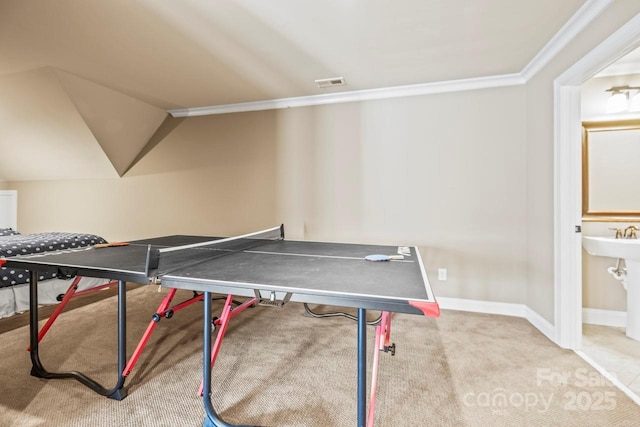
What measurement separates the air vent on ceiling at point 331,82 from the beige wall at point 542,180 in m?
1.71

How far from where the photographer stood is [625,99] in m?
2.69

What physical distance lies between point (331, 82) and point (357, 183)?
3.51 ft

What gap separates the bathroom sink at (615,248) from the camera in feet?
7.69

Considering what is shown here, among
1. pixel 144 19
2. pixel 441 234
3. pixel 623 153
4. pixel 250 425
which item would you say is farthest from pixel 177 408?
pixel 623 153

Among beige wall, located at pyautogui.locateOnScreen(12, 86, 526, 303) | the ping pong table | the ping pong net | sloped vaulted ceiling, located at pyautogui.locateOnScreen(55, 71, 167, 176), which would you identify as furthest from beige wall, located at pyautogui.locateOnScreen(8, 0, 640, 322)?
the ping pong table

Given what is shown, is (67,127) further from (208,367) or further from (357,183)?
(208,367)

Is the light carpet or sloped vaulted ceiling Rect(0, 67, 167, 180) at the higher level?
sloped vaulted ceiling Rect(0, 67, 167, 180)

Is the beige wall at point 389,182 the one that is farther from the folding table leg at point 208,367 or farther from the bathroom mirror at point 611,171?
the folding table leg at point 208,367

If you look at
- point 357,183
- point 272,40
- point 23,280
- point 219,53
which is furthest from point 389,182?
point 23,280

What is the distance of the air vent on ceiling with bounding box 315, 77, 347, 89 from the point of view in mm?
3033

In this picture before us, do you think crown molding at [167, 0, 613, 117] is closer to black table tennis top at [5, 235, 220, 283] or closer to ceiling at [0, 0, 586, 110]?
ceiling at [0, 0, 586, 110]

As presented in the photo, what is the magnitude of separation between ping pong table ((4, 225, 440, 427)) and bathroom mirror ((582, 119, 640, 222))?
2.03m

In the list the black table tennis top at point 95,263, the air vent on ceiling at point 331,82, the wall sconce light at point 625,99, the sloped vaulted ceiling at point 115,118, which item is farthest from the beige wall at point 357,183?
the black table tennis top at point 95,263

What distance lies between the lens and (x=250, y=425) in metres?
1.46
